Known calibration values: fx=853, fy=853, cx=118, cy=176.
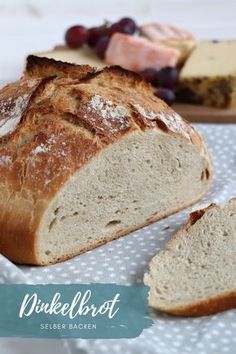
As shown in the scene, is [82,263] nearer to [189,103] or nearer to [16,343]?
[16,343]

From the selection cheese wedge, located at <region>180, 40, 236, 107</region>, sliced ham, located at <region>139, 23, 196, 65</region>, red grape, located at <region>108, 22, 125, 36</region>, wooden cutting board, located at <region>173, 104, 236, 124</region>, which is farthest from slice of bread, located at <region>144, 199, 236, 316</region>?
red grape, located at <region>108, 22, 125, 36</region>

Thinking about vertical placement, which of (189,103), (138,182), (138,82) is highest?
(138,82)

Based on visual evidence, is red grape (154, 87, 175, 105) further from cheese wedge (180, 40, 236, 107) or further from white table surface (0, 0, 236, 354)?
white table surface (0, 0, 236, 354)

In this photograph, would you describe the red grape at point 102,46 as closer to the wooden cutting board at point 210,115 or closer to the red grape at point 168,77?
the red grape at point 168,77

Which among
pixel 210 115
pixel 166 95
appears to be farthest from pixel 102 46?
pixel 210 115

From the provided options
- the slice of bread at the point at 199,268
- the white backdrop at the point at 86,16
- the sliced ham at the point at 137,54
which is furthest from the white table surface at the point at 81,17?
the slice of bread at the point at 199,268

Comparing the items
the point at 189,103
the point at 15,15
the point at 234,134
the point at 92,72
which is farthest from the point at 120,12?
the point at 92,72

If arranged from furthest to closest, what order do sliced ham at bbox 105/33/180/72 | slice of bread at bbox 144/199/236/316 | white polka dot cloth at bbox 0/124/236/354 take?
sliced ham at bbox 105/33/180/72 < slice of bread at bbox 144/199/236/316 < white polka dot cloth at bbox 0/124/236/354
